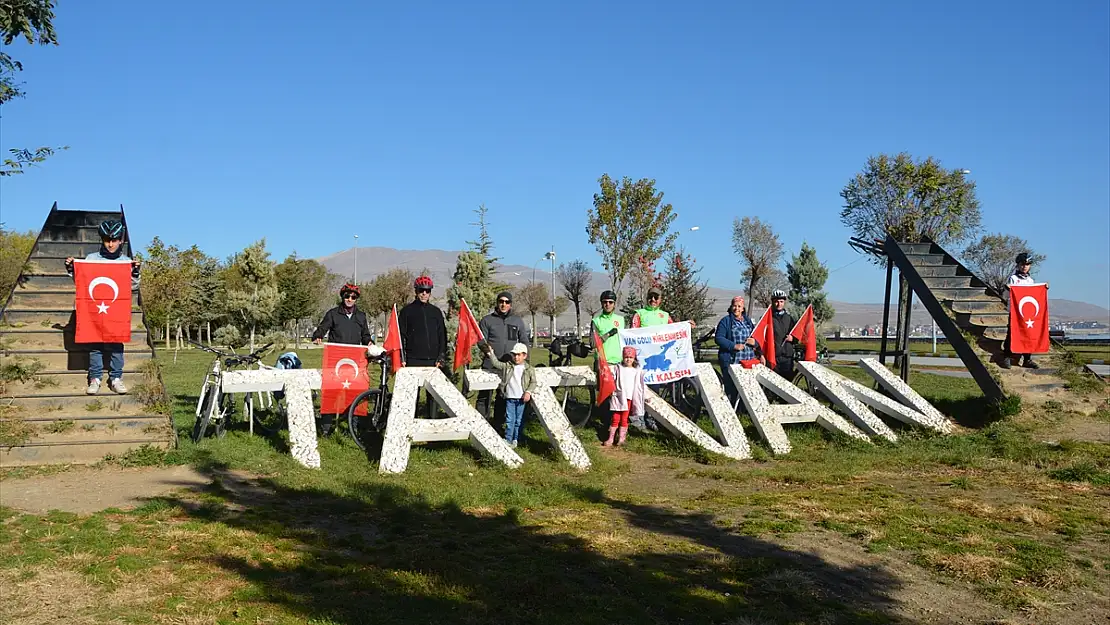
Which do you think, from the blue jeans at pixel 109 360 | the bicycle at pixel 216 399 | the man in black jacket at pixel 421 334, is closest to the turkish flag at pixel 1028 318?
the man in black jacket at pixel 421 334

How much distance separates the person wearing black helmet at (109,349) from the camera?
10.2 m

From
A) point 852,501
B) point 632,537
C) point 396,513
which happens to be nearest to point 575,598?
point 632,537

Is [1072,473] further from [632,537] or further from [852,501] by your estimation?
[632,537]

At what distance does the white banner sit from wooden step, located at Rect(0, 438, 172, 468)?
6.27m

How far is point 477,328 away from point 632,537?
16.1 ft

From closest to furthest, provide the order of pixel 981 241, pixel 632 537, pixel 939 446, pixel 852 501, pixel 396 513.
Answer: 1. pixel 632 537
2. pixel 396 513
3. pixel 852 501
4. pixel 939 446
5. pixel 981 241

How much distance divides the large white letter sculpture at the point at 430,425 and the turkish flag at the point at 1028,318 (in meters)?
8.28

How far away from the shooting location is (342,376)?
10.6 meters

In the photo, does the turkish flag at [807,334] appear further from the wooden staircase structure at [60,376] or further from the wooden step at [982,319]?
the wooden staircase structure at [60,376]

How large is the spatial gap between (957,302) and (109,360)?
1252cm

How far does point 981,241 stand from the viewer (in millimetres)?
47250

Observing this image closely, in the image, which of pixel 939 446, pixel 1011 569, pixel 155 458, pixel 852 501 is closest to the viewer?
pixel 1011 569

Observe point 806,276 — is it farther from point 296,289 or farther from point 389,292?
point 389,292

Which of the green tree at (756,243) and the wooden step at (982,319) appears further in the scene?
the green tree at (756,243)
